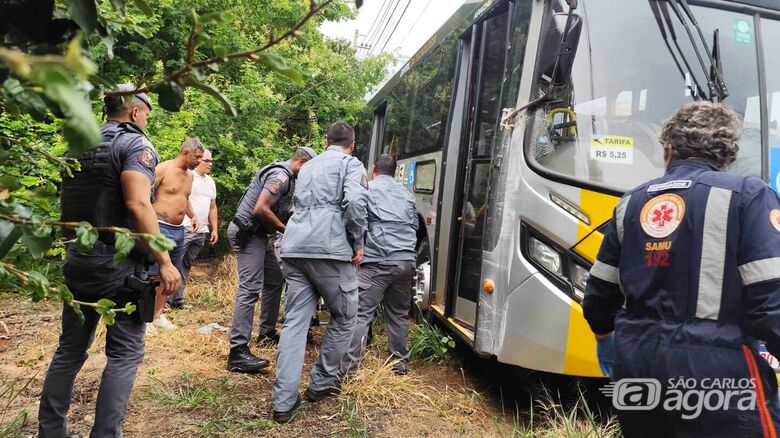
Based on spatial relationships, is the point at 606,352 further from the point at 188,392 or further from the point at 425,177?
the point at 425,177

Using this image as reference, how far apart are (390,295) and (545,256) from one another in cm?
153

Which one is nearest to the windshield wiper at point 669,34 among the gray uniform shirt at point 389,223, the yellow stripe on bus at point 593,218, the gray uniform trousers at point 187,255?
the yellow stripe on bus at point 593,218

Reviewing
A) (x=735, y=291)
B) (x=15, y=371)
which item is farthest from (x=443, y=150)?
(x=15, y=371)

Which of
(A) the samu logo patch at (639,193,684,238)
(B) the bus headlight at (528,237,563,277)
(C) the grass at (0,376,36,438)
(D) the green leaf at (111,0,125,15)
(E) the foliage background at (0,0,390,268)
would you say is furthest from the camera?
(E) the foliage background at (0,0,390,268)

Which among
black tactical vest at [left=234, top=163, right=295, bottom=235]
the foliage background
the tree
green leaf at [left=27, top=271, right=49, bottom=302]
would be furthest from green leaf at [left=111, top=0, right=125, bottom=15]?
the foliage background

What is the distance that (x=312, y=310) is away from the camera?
3.24m

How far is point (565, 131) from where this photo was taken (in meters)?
2.85

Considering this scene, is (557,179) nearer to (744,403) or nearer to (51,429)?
(744,403)

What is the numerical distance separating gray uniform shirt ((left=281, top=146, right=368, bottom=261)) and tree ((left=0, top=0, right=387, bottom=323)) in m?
0.63

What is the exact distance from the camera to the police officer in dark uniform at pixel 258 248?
3.77m

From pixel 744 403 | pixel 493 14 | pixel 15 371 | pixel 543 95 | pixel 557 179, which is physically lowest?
pixel 15 371

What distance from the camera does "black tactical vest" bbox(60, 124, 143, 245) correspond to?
7.57 ft

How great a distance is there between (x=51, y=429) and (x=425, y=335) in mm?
2695

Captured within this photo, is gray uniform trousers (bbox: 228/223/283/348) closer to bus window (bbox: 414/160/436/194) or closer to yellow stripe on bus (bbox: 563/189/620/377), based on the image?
bus window (bbox: 414/160/436/194)
